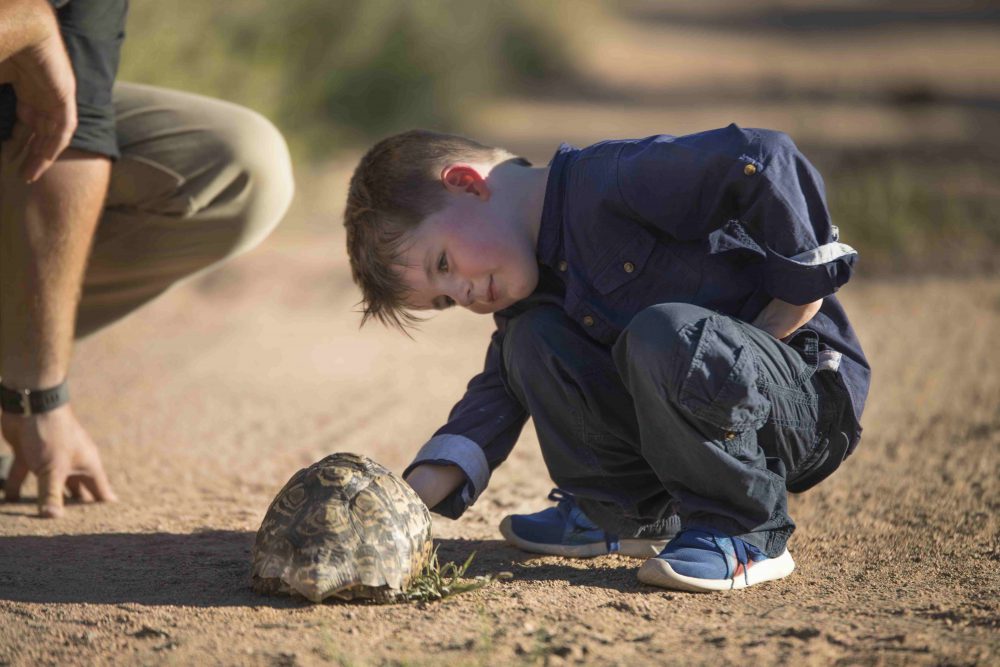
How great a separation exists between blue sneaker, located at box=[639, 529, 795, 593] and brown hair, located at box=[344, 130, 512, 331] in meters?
0.86

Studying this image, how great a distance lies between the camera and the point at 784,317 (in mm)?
2719

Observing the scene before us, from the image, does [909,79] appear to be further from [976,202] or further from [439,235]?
[439,235]

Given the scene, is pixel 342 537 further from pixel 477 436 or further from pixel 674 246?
pixel 674 246

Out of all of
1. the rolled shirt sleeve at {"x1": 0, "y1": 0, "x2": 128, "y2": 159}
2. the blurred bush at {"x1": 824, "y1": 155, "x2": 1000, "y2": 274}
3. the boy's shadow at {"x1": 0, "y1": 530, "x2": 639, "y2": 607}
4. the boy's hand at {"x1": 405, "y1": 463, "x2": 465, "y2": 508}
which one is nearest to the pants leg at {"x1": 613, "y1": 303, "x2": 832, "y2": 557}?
the boy's shadow at {"x1": 0, "y1": 530, "x2": 639, "y2": 607}

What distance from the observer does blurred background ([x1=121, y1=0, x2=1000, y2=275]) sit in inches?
Answer: 288

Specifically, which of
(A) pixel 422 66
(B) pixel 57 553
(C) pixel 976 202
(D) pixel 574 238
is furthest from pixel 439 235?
(A) pixel 422 66

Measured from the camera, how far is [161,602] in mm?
2592

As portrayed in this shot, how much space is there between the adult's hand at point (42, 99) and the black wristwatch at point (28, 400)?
627 mm

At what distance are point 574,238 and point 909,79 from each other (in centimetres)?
1322

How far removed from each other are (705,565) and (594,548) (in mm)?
486

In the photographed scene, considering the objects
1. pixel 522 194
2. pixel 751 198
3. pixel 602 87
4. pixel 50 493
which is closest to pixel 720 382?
pixel 751 198

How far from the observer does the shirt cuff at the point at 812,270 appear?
8.43 ft

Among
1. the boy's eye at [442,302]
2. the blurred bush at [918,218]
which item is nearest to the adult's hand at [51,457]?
the boy's eye at [442,302]

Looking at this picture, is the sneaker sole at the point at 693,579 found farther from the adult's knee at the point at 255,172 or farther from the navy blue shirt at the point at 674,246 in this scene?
the adult's knee at the point at 255,172
